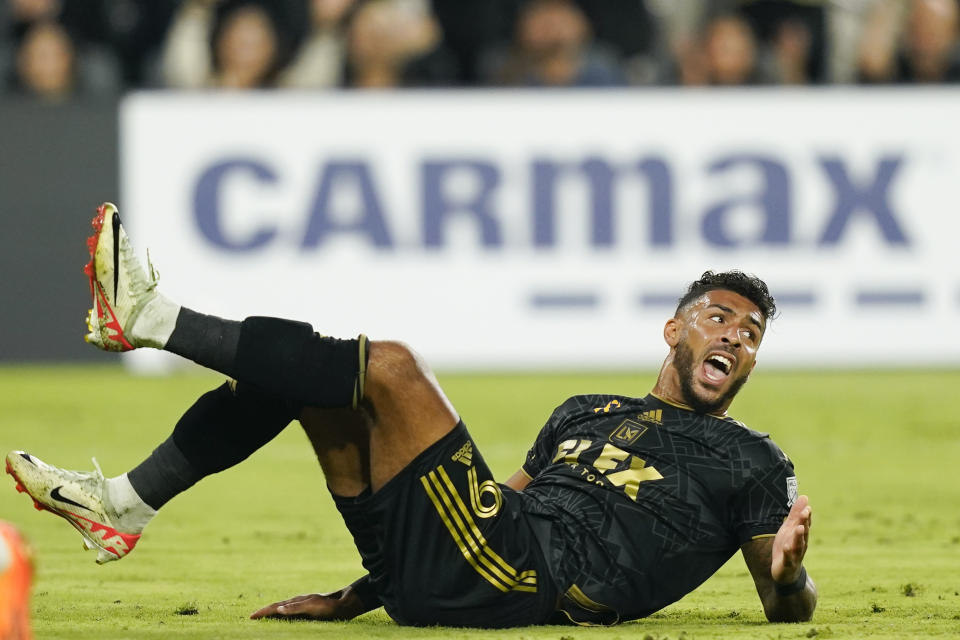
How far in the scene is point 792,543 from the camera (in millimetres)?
4039

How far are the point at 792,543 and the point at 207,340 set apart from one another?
1.57 m

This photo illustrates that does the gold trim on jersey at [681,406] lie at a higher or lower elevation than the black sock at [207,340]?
lower

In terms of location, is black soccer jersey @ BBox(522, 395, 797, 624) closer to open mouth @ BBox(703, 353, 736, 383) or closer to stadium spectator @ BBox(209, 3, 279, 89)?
open mouth @ BBox(703, 353, 736, 383)

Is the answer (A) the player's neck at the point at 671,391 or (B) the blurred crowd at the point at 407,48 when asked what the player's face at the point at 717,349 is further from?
(B) the blurred crowd at the point at 407,48

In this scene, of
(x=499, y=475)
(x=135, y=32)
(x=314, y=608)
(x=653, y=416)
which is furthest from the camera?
(x=135, y=32)

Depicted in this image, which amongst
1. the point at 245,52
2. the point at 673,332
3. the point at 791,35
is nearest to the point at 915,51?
the point at 791,35

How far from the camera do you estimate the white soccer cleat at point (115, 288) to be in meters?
4.19

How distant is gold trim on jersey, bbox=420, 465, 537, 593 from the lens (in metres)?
4.21

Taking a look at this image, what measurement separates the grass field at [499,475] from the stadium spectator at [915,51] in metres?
2.25

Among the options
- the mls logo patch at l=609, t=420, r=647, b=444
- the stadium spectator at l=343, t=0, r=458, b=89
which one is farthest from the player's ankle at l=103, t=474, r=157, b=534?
the stadium spectator at l=343, t=0, r=458, b=89

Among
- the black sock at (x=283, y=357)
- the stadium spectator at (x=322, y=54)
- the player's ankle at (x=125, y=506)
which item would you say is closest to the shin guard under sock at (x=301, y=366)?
the black sock at (x=283, y=357)

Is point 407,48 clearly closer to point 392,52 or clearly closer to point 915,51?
point 392,52

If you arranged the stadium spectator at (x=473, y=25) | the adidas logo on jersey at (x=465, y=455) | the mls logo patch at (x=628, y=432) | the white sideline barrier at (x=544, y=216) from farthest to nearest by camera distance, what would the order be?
the stadium spectator at (x=473, y=25)
the white sideline barrier at (x=544, y=216)
the mls logo patch at (x=628, y=432)
the adidas logo on jersey at (x=465, y=455)

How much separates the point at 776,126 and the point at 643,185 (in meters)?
1.08
